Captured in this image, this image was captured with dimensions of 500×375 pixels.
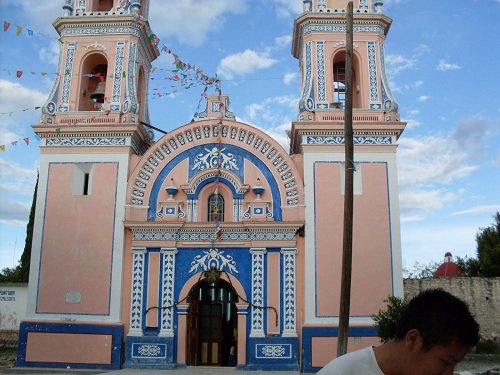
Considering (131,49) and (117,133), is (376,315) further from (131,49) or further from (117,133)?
(131,49)

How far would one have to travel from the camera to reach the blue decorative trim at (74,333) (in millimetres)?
14281

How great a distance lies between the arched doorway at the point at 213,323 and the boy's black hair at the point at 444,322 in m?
13.2

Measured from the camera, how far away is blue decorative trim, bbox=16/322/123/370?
562 inches

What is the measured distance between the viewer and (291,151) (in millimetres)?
18062

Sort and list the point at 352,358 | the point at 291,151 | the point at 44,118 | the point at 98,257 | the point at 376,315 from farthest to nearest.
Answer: the point at 291,151 → the point at 44,118 → the point at 98,257 → the point at 376,315 → the point at 352,358

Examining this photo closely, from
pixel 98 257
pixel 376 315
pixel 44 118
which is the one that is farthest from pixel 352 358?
pixel 44 118

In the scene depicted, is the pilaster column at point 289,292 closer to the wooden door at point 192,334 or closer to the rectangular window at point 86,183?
the wooden door at point 192,334

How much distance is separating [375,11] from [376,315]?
348 inches

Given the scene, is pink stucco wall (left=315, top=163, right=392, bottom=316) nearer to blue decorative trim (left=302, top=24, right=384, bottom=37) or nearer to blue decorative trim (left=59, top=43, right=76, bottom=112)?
blue decorative trim (left=302, top=24, right=384, bottom=37)

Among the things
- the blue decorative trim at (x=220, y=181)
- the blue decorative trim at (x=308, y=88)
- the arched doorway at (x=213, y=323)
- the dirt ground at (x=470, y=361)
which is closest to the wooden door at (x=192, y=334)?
the arched doorway at (x=213, y=323)

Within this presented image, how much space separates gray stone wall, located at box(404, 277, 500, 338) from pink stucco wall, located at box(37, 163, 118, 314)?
1052 centimetres

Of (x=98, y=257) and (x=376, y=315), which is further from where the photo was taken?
(x=98, y=257)

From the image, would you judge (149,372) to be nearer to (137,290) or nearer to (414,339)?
(137,290)

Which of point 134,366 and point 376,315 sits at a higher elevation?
point 376,315
